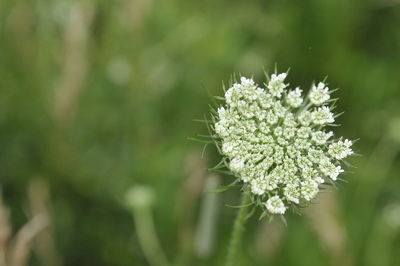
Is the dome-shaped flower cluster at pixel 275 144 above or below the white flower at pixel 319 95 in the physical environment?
below

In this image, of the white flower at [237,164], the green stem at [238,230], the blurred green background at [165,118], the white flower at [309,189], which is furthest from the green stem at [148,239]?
the white flower at [309,189]

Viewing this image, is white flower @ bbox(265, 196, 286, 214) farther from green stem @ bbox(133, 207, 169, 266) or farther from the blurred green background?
green stem @ bbox(133, 207, 169, 266)

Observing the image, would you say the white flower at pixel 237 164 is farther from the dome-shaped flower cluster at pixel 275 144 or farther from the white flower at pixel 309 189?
the white flower at pixel 309 189

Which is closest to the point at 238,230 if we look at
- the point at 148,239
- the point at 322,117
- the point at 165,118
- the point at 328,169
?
the point at 328,169

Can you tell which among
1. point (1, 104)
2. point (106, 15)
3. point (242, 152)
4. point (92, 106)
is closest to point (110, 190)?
point (92, 106)

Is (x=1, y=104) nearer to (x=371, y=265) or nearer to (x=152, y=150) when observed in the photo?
(x=152, y=150)

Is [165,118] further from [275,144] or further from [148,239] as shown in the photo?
[275,144]
